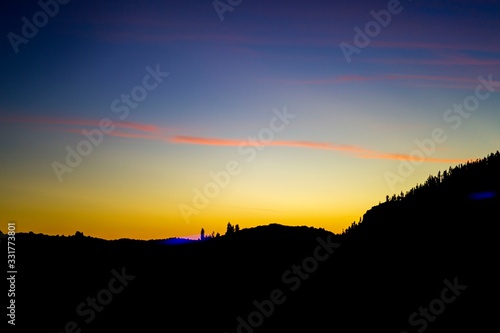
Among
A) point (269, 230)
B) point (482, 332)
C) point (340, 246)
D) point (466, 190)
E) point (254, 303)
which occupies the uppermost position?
point (269, 230)

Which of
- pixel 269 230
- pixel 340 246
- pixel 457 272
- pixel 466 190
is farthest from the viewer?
pixel 269 230

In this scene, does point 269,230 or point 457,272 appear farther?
point 269,230

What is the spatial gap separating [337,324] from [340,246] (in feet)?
34.1

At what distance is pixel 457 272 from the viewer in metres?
20.8

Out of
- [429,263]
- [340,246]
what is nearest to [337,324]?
[429,263]

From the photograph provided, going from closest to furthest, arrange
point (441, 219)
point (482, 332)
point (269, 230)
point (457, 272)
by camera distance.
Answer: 1. point (482, 332)
2. point (457, 272)
3. point (441, 219)
4. point (269, 230)

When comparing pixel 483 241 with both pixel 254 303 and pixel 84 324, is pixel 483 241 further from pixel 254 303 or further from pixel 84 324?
pixel 84 324
